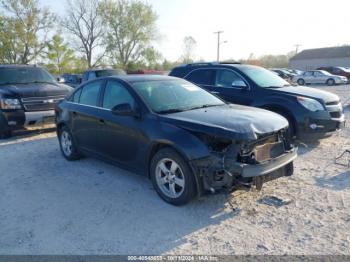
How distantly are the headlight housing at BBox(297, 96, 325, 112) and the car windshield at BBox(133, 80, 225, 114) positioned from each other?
7.71 feet

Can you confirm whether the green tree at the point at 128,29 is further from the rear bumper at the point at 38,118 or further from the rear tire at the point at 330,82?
the rear bumper at the point at 38,118

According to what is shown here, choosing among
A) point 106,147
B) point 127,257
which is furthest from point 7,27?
point 127,257

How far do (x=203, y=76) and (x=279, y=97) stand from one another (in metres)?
2.14

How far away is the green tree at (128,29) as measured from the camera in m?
45.3

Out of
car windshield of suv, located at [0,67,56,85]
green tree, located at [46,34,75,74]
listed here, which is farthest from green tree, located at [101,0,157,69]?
car windshield of suv, located at [0,67,56,85]

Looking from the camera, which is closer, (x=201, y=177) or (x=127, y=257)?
(x=127, y=257)

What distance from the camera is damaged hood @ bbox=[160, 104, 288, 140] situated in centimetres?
351

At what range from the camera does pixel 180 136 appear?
368 centimetres

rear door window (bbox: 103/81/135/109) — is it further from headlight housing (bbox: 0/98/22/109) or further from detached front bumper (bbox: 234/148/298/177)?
headlight housing (bbox: 0/98/22/109)

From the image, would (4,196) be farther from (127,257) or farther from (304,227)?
(304,227)

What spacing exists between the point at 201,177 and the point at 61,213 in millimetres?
1792

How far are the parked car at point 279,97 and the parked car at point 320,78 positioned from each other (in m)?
24.4

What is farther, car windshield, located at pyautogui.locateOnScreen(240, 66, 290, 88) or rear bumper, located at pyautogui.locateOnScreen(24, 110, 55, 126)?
rear bumper, located at pyautogui.locateOnScreen(24, 110, 55, 126)

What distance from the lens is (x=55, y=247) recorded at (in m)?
3.09
